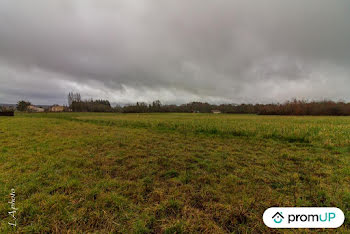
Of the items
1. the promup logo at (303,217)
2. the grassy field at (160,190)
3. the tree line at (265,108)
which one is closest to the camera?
the grassy field at (160,190)

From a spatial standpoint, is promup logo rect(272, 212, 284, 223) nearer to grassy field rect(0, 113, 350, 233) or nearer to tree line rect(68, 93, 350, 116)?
grassy field rect(0, 113, 350, 233)

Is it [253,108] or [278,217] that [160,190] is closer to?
[278,217]

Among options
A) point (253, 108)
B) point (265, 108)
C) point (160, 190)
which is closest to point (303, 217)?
point (160, 190)

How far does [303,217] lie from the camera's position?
2.74 m

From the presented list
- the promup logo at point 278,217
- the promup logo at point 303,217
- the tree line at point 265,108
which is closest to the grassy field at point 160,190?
the promup logo at point 303,217

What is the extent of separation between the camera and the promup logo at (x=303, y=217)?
2.50 m

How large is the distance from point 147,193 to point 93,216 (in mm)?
1202

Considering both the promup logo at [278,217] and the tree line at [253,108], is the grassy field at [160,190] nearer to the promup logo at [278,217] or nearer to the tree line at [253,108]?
the promup logo at [278,217]

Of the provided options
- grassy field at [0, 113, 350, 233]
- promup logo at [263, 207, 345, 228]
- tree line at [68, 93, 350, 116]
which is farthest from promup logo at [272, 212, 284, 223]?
tree line at [68, 93, 350, 116]

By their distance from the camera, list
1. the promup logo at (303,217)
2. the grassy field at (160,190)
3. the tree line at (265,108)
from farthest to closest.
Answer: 1. the tree line at (265,108)
2. the promup logo at (303,217)
3. the grassy field at (160,190)

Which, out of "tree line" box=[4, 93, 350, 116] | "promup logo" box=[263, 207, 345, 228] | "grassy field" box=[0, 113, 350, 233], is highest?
"tree line" box=[4, 93, 350, 116]

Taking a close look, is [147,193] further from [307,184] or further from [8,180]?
[307,184]

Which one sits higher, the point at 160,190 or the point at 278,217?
the point at 160,190

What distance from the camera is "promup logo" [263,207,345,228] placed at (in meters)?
2.50
